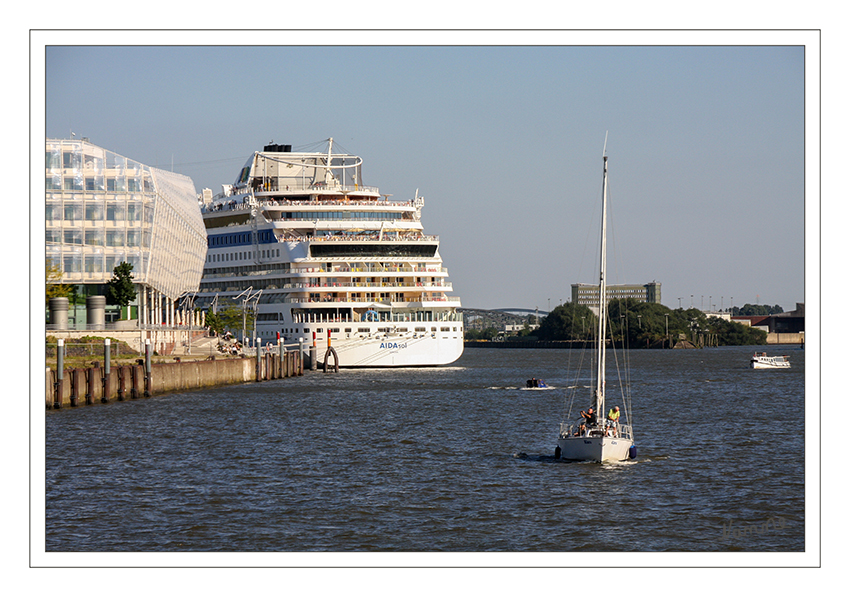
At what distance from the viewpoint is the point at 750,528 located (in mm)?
24000

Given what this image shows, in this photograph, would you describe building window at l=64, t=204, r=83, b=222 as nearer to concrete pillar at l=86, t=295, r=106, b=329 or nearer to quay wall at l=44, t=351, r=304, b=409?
concrete pillar at l=86, t=295, r=106, b=329

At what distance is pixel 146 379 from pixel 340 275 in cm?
3702

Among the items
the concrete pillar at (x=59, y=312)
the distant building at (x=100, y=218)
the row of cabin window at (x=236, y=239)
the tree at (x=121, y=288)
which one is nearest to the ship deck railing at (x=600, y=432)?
the concrete pillar at (x=59, y=312)

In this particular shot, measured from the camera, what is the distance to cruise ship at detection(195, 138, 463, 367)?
3580 inches

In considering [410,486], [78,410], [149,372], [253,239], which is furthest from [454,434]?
[253,239]

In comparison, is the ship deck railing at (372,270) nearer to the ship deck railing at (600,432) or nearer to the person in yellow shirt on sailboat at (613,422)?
the ship deck railing at (600,432)

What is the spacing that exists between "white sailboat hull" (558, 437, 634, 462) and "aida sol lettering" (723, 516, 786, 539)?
8.14 meters

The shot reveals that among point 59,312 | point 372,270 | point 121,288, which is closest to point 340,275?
point 372,270

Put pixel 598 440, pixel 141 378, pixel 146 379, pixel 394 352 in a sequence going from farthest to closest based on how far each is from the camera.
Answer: pixel 394 352 → pixel 146 379 → pixel 141 378 → pixel 598 440

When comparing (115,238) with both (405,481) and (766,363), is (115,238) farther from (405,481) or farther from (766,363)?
(766,363)

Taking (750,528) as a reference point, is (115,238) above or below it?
above
